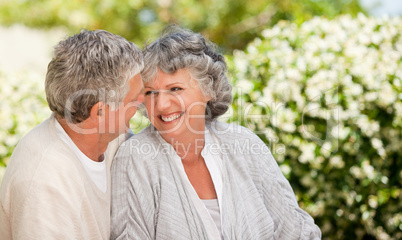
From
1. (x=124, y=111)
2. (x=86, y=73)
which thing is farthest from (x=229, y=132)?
(x=86, y=73)

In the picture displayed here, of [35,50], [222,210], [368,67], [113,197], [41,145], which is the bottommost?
[222,210]

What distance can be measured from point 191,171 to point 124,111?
0.57m

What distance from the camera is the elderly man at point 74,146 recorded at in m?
1.71

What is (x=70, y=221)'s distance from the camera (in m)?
1.76

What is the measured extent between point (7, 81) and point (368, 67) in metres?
3.36

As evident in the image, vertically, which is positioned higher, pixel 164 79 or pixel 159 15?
pixel 159 15

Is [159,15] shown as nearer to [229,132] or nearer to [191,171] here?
[229,132]

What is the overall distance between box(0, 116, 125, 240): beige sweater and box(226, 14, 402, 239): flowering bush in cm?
191

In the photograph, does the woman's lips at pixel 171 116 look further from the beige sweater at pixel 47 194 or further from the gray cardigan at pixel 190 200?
the beige sweater at pixel 47 194

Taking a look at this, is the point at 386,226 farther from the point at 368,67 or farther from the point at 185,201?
the point at 185,201

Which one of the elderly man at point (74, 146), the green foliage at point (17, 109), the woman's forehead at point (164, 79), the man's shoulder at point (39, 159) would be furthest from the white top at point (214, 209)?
the green foliage at point (17, 109)

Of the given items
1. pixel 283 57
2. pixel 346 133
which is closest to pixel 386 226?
pixel 346 133

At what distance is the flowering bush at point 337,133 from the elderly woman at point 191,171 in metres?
1.18

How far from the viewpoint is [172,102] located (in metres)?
2.20
